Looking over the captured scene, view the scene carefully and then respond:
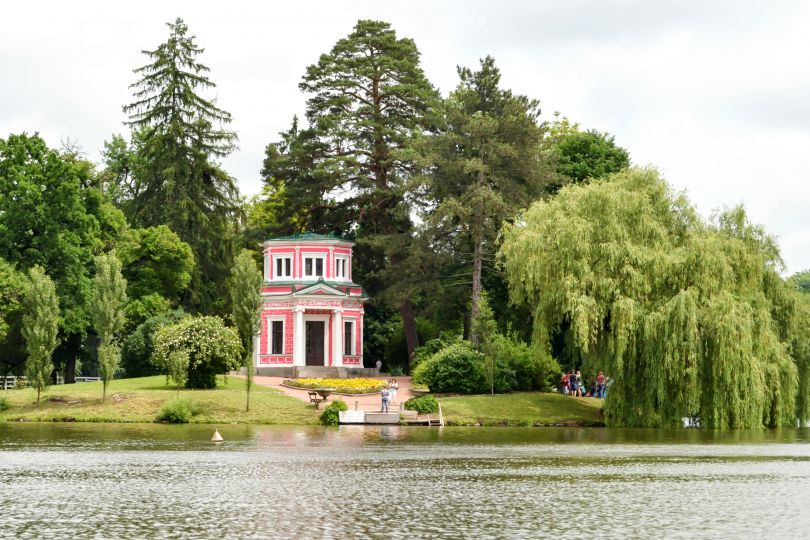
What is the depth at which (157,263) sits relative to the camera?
→ 3137 inches

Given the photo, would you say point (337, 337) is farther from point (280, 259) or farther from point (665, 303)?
point (665, 303)

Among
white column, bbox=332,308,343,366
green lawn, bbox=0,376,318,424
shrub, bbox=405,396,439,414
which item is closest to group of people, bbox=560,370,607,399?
shrub, bbox=405,396,439,414

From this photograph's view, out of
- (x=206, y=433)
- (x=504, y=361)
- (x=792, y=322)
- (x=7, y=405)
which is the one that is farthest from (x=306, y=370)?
(x=792, y=322)

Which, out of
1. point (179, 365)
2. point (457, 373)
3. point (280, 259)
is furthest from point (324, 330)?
point (179, 365)

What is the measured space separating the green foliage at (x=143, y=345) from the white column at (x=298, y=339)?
27.4ft

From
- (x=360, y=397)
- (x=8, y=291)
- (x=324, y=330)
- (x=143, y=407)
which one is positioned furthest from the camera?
(x=324, y=330)

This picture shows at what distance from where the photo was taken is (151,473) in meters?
30.6

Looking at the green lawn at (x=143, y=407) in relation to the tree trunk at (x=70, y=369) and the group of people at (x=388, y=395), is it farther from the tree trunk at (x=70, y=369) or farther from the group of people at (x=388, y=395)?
the tree trunk at (x=70, y=369)

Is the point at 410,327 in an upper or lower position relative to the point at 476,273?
lower

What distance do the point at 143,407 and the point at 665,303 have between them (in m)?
25.8

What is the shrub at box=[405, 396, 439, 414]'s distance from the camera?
5759 cm

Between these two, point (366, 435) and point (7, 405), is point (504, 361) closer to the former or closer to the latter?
point (366, 435)

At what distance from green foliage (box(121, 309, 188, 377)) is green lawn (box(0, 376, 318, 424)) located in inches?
405

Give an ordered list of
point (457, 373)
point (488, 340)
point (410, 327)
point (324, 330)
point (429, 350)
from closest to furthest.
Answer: point (488, 340) < point (457, 373) < point (429, 350) < point (324, 330) < point (410, 327)
